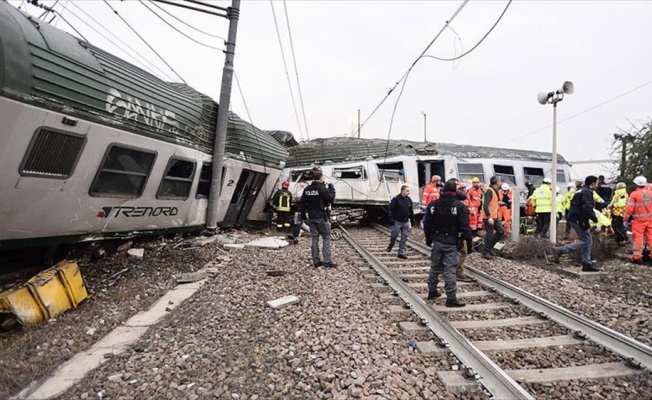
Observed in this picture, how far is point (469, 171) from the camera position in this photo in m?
14.8

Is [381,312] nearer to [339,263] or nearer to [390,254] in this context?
[339,263]

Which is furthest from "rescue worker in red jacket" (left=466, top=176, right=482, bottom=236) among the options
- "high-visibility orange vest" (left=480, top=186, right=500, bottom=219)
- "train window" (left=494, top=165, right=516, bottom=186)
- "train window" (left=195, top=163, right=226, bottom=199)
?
"train window" (left=494, top=165, right=516, bottom=186)

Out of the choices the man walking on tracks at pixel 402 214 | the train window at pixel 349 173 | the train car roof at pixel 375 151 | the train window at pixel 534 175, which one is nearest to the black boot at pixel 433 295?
the man walking on tracks at pixel 402 214

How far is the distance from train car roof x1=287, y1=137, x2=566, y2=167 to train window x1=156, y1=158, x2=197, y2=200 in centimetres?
712

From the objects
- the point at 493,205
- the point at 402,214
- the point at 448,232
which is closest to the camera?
the point at 448,232

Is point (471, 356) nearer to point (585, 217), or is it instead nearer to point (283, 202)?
point (585, 217)

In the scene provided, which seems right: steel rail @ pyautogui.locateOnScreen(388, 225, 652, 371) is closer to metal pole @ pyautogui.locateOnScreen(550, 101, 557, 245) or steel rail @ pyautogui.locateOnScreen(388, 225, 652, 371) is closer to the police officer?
the police officer

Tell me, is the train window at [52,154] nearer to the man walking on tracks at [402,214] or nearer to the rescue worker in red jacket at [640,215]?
the man walking on tracks at [402,214]

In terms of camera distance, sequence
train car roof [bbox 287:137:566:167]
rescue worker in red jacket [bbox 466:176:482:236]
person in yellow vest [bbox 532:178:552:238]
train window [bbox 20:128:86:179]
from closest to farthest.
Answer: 1. train window [bbox 20:128:86:179]
2. rescue worker in red jacket [bbox 466:176:482:236]
3. person in yellow vest [bbox 532:178:552:238]
4. train car roof [bbox 287:137:566:167]

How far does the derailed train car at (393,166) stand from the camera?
44.1 ft

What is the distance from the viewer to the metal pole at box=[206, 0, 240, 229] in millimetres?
8234

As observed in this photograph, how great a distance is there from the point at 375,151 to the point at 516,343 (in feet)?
36.3

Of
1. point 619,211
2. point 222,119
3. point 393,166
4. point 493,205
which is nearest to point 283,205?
point 222,119

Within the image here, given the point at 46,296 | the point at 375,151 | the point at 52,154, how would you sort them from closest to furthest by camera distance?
the point at 46,296 → the point at 52,154 → the point at 375,151
